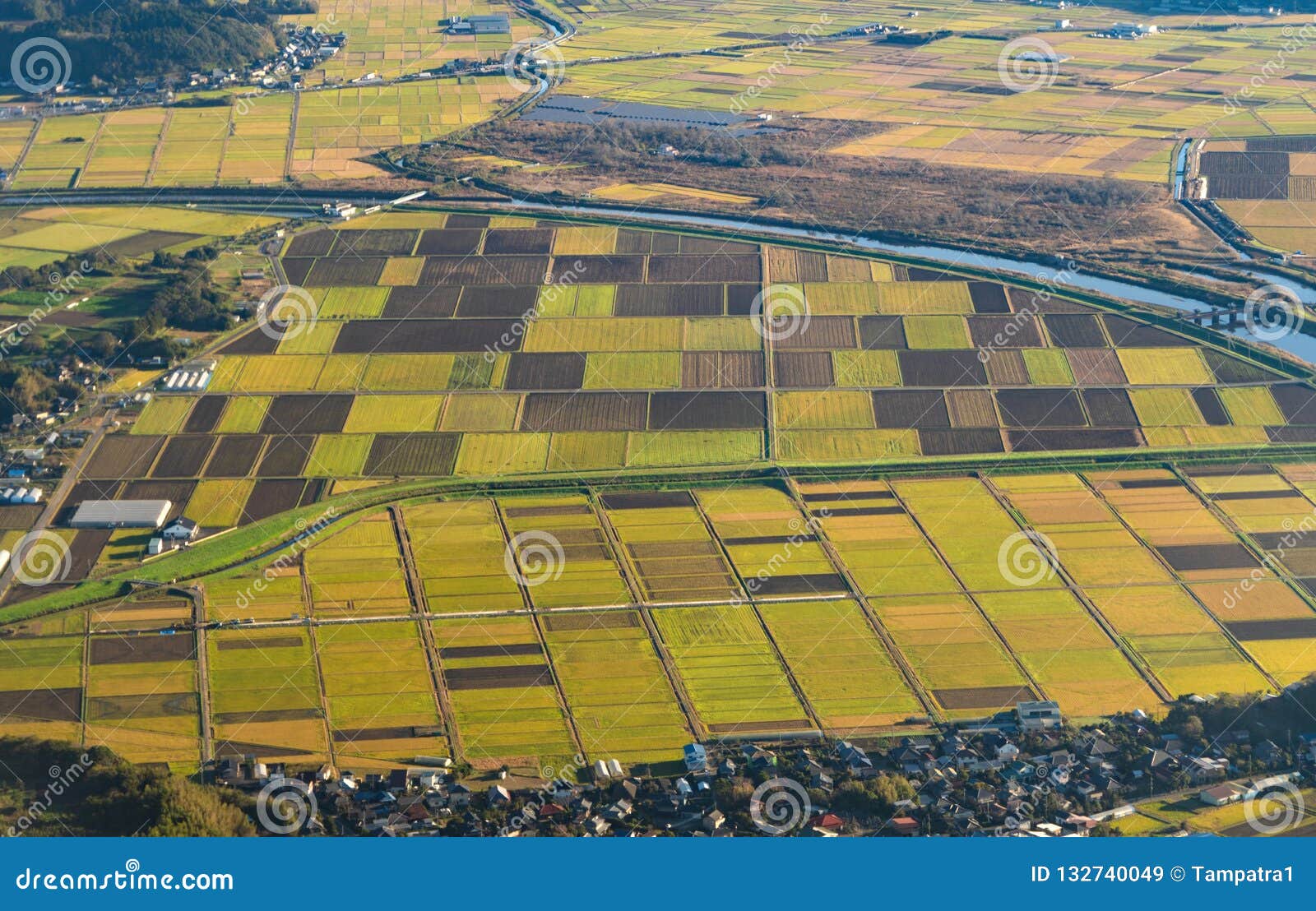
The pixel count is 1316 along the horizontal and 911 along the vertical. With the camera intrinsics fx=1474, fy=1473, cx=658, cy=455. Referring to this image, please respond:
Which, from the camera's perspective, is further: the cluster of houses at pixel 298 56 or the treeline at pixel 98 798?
the cluster of houses at pixel 298 56

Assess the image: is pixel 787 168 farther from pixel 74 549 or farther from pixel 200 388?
pixel 74 549

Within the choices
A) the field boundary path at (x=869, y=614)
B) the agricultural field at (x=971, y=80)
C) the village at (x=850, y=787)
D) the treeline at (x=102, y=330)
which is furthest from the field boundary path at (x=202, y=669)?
the agricultural field at (x=971, y=80)

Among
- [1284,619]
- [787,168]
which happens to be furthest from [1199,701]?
[787,168]

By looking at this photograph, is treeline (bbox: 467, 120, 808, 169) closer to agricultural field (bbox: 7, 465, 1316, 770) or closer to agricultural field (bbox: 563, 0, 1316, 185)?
agricultural field (bbox: 563, 0, 1316, 185)

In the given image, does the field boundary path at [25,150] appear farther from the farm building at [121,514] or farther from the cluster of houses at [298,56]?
the farm building at [121,514]

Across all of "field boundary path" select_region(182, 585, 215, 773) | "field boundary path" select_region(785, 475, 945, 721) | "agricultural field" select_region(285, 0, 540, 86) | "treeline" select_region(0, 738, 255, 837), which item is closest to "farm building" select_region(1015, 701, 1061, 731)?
"field boundary path" select_region(785, 475, 945, 721)

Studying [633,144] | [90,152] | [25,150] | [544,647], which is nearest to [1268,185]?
[633,144]
